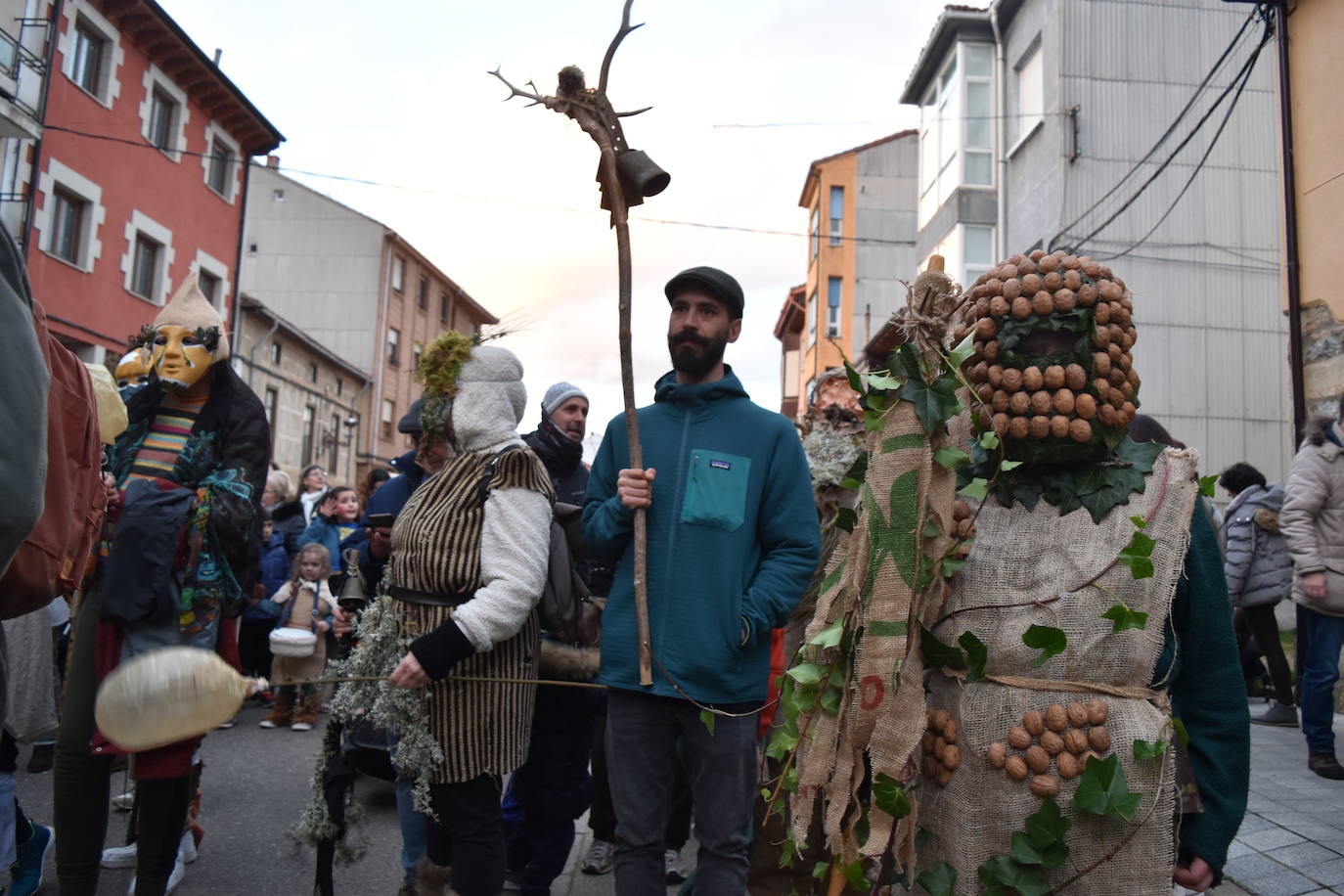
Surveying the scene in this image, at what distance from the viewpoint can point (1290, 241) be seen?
9211 millimetres

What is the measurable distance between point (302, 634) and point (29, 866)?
13.5ft

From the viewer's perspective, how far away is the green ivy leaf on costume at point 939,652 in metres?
2.19

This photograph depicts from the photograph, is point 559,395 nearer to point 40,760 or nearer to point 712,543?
point 712,543

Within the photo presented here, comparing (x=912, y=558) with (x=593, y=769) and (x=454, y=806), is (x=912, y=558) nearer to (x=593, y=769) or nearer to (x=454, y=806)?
(x=454, y=806)

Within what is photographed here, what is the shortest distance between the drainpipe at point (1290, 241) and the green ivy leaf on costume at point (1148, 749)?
780cm

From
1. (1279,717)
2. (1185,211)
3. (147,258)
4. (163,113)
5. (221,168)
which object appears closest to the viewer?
(1279,717)

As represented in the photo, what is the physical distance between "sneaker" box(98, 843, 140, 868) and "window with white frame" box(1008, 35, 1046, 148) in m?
15.0

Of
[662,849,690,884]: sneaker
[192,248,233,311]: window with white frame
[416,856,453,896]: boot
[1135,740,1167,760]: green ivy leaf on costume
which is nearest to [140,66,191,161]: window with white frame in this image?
[192,248,233,311]: window with white frame

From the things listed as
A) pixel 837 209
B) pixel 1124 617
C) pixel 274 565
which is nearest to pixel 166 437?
pixel 1124 617

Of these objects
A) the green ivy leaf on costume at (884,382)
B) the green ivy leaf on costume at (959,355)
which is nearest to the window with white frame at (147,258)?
the green ivy leaf on costume at (884,382)

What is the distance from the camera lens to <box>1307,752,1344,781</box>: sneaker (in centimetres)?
573

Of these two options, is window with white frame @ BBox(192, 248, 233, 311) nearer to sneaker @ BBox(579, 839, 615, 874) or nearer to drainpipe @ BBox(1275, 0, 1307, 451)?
drainpipe @ BBox(1275, 0, 1307, 451)

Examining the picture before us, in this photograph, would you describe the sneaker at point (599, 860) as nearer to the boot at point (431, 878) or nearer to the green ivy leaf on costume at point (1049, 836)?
the boot at point (431, 878)

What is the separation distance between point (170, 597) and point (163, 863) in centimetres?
89
